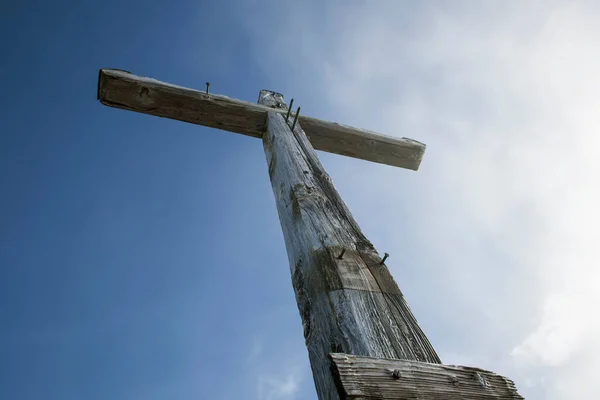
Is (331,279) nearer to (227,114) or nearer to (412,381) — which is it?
(412,381)

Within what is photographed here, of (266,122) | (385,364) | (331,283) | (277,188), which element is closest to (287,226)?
(277,188)

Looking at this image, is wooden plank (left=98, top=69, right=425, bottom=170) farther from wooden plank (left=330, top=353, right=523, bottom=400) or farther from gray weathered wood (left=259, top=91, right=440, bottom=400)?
wooden plank (left=330, top=353, right=523, bottom=400)

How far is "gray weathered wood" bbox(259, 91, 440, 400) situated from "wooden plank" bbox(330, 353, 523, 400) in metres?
0.13

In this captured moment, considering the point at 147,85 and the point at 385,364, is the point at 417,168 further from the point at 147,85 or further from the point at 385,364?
the point at 385,364

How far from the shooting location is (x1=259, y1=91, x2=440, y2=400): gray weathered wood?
1.24 meters

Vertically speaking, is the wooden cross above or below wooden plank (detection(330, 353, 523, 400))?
above

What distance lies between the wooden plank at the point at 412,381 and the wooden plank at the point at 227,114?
2.52 meters

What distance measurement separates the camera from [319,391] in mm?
1230

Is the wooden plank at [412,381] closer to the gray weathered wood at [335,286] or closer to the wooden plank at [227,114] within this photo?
the gray weathered wood at [335,286]

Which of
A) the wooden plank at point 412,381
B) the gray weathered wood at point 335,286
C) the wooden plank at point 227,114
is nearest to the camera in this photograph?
the wooden plank at point 412,381

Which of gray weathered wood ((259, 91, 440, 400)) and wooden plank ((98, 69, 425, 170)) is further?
wooden plank ((98, 69, 425, 170))

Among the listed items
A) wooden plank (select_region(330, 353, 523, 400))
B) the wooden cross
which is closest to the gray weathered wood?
the wooden cross

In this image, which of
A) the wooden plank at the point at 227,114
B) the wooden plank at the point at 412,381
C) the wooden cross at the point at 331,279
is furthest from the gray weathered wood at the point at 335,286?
the wooden plank at the point at 227,114

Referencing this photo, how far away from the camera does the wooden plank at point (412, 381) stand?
0.94 meters
